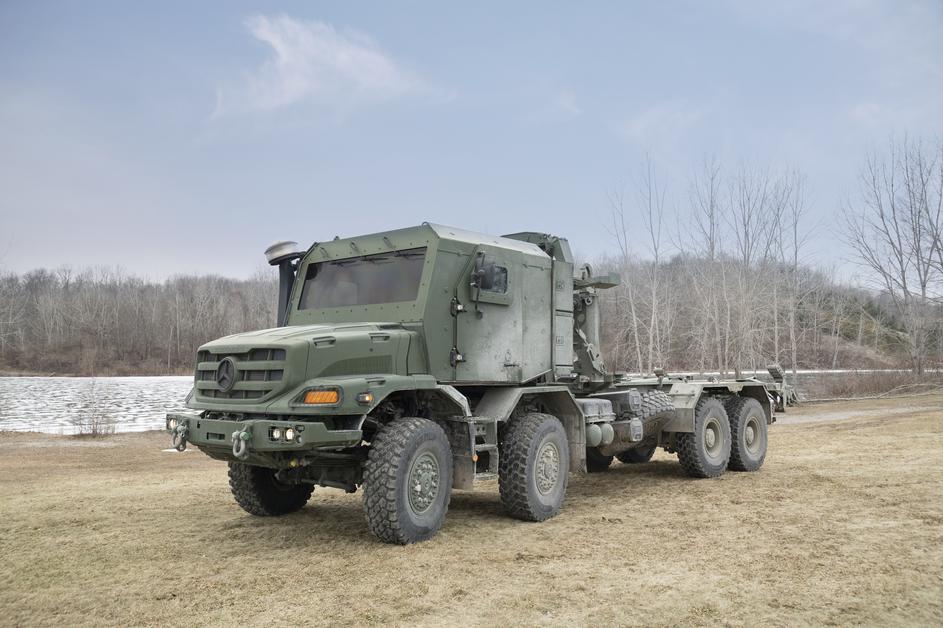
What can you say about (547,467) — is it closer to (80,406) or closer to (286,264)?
(286,264)

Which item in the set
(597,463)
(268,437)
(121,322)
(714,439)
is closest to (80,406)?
(597,463)

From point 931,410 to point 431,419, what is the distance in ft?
61.8

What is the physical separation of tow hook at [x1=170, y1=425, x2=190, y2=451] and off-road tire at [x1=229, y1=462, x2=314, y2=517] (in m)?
0.88

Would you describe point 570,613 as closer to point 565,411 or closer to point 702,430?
point 565,411

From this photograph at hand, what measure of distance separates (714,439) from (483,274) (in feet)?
17.6

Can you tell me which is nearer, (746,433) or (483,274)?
(483,274)

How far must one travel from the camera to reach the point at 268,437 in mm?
5875

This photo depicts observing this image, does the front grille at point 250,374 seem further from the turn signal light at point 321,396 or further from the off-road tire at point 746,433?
the off-road tire at point 746,433

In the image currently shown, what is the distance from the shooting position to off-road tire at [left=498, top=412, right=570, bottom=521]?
24.2 ft

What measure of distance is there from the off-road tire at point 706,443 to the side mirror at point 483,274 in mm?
4458

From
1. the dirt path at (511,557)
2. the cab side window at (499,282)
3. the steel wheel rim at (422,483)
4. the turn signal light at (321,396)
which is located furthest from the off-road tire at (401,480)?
the cab side window at (499,282)

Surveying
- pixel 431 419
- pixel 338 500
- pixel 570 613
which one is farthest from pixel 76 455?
pixel 570 613

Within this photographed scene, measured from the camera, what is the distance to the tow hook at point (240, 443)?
19.1 feet

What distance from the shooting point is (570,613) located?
182 inches
